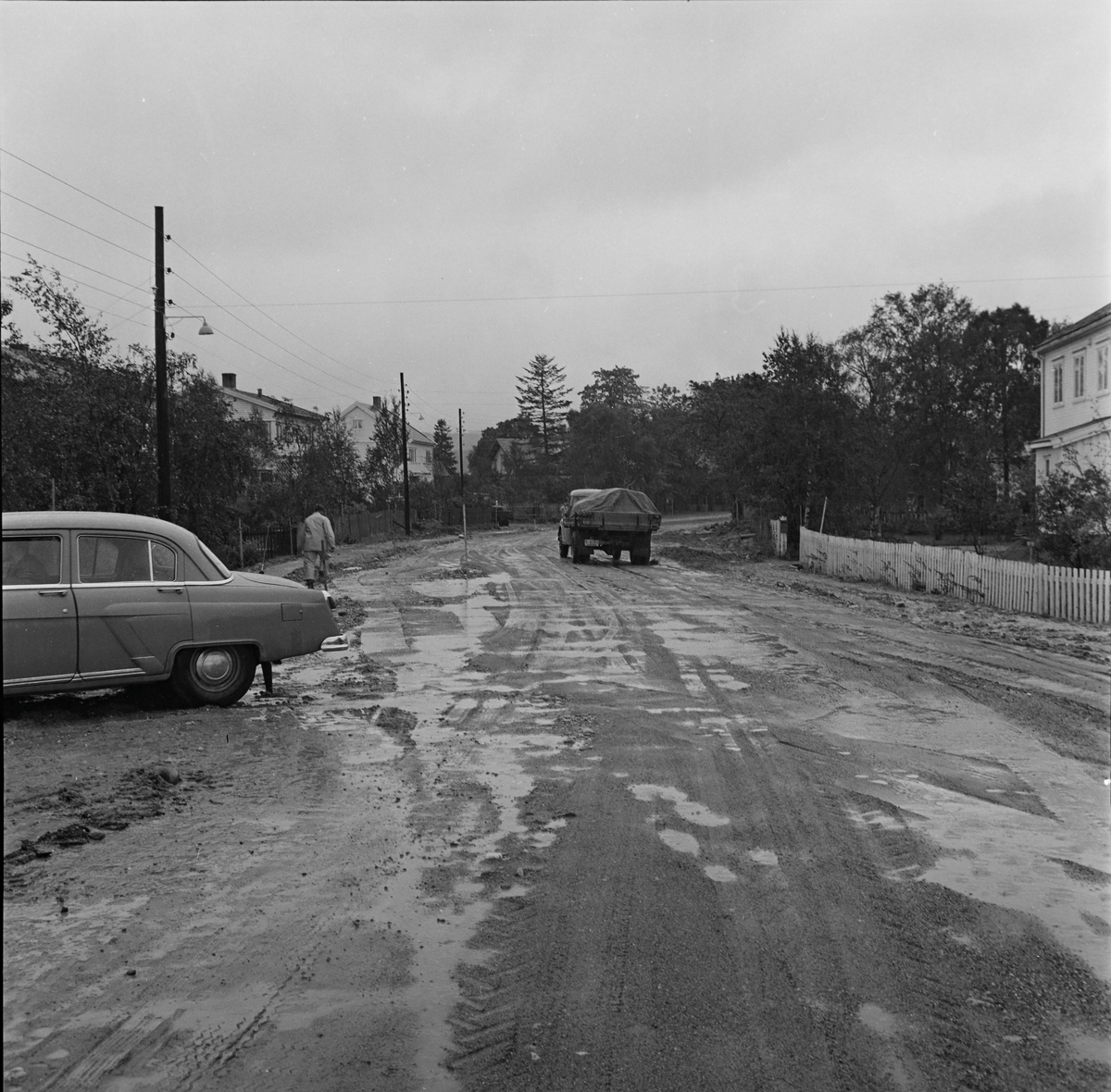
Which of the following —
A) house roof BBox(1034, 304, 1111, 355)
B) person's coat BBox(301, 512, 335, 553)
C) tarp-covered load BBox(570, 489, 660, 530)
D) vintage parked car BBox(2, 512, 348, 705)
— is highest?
house roof BBox(1034, 304, 1111, 355)

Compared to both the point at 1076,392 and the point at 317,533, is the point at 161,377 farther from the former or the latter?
the point at 1076,392

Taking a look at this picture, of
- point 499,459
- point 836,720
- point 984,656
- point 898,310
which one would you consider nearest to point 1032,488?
point 984,656

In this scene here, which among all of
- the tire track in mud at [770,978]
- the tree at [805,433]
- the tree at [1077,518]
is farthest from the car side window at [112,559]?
the tree at [805,433]

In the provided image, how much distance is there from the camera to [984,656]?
40.5 feet

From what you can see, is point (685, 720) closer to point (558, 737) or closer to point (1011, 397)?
point (558, 737)

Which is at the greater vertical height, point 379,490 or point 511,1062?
point 379,490

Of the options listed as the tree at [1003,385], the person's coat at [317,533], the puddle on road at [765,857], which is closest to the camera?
the puddle on road at [765,857]

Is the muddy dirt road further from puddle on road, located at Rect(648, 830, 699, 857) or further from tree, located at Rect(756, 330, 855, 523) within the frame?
tree, located at Rect(756, 330, 855, 523)

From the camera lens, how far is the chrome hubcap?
9133 mm

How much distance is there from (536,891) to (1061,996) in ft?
7.05

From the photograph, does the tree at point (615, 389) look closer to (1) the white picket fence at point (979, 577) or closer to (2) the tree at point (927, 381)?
(2) the tree at point (927, 381)

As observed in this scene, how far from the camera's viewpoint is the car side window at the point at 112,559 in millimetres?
8461

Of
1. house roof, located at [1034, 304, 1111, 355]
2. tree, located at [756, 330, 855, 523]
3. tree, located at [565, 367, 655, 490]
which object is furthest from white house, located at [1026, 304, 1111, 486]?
tree, located at [565, 367, 655, 490]

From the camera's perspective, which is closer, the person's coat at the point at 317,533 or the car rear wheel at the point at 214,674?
the car rear wheel at the point at 214,674
